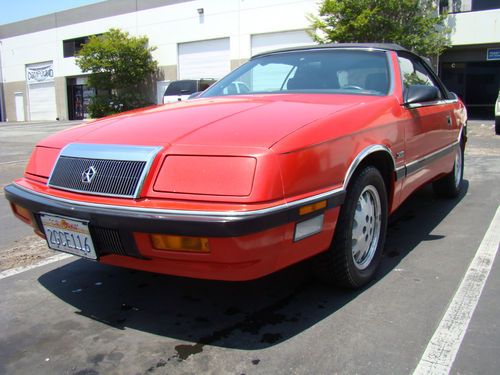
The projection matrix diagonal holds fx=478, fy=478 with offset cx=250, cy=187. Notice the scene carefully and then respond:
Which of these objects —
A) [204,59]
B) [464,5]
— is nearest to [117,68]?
[204,59]

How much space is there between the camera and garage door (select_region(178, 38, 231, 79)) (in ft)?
80.0

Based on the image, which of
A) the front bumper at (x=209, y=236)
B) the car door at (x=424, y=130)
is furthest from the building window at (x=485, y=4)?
the front bumper at (x=209, y=236)

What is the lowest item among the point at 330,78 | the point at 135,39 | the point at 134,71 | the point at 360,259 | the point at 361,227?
the point at 360,259

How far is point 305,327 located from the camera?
262 centimetres

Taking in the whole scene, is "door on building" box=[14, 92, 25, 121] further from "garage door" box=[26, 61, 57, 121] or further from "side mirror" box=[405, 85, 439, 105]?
"side mirror" box=[405, 85, 439, 105]

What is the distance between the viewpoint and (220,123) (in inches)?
105

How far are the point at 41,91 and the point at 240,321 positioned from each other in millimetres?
35904

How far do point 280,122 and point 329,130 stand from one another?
0.28 metres

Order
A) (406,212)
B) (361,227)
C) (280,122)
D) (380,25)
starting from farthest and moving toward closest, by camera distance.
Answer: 1. (380,25)
2. (406,212)
3. (361,227)
4. (280,122)

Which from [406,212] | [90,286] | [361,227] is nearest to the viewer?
[361,227]

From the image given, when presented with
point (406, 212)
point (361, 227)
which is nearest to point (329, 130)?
point (361, 227)

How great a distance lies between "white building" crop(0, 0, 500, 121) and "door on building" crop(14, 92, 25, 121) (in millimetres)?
76

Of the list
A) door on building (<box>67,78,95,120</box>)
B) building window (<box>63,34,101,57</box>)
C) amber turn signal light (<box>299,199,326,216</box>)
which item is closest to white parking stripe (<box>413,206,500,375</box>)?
amber turn signal light (<box>299,199,326,216</box>)

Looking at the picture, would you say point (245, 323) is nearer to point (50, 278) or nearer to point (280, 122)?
point (280, 122)
